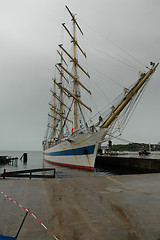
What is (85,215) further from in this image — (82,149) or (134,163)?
(134,163)

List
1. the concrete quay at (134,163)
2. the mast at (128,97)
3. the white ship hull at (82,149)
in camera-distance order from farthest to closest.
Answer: the concrete quay at (134,163)
the white ship hull at (82,149)
the mast at (128,97)

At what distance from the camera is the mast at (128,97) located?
2214 centimetres

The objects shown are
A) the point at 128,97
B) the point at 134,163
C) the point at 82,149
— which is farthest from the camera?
the point at 134,163

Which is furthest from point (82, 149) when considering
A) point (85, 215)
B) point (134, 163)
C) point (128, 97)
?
point (85, 215)

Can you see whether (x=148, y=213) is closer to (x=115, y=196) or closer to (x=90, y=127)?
(x=115, y=196)

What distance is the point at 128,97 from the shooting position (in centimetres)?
2311

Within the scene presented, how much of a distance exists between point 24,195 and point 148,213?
4.24 m

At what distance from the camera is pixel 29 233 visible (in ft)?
11.0

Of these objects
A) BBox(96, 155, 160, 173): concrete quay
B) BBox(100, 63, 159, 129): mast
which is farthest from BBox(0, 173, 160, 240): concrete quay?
BBox(96, 155, 160, 173): concrete quay

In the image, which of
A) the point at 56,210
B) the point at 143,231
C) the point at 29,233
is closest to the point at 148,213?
the point at 143,231

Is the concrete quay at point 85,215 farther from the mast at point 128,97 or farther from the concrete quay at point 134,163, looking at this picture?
the concrete quay at point 134,163

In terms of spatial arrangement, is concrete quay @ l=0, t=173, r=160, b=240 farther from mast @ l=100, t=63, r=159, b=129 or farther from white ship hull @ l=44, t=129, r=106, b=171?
white ship hull @ l=44, t=129, r=106, b=171

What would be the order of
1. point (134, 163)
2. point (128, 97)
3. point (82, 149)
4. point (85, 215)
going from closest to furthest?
point (85, 215) < point (128, 97) < point (82, 149) < point (134, 163)

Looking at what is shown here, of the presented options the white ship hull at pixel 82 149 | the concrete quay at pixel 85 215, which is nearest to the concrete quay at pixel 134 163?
the white ship hull at pixel 82 149
